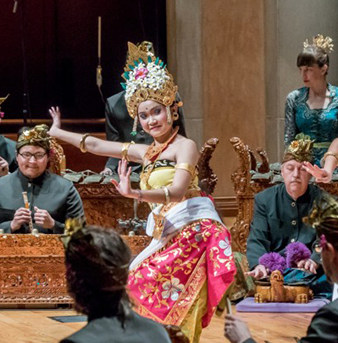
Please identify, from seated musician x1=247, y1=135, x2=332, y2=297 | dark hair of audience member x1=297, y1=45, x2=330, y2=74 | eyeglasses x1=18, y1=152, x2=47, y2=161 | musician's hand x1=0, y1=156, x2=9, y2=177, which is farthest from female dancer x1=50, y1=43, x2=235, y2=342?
dark hair of audience member x1=297, y1=45, x2=330, y2=74

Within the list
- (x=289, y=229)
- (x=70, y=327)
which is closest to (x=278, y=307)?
(x=289, y=229)

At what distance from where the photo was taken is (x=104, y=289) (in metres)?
2.78

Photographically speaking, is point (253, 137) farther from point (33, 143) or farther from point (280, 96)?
point (33, 143)

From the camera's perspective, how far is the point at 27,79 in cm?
995

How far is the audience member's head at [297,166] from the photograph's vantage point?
20.2 ft

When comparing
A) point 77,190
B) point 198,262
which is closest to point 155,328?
point 198,262

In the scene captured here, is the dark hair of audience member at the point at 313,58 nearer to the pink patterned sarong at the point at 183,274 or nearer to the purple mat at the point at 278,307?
the purple mat at the point at 278,307

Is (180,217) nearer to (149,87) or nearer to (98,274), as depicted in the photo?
(149,87)

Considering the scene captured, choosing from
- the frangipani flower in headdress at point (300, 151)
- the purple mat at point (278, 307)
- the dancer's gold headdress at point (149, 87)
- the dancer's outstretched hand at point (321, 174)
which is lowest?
the purple mat at point (278, 307)

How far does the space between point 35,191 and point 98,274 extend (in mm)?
3749

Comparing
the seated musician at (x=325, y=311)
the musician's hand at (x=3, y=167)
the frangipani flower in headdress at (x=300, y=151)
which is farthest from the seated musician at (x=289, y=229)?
the seated musician at (x=325, y=311)

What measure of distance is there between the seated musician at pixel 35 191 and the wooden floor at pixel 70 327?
20.4 inches

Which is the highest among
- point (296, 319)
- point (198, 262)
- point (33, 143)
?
point (33, 143)

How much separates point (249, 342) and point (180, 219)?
1.78 m
